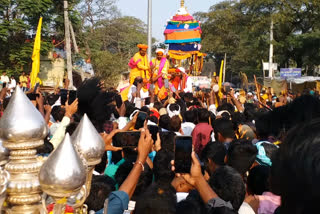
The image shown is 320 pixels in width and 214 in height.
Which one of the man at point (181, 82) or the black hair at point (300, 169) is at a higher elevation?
the black hair at point (300, 169)

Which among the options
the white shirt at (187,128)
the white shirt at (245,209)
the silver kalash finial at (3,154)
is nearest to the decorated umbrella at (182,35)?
the white shirt at (187,128)

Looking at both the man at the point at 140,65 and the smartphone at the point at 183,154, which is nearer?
the smartphone at the point at 183,154

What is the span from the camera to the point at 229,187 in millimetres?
2549

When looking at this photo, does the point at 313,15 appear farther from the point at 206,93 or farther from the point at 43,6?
the point at 206,93

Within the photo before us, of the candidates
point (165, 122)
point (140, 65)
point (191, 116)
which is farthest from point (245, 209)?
point (140, 65)

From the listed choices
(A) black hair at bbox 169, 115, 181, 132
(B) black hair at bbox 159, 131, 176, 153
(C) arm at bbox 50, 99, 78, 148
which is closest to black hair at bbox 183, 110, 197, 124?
(A) black hair at bbox 169, 115, 181, 132

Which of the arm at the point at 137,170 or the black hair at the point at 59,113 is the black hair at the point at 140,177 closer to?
the arm at the point at 137,170

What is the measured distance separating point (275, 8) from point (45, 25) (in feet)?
47.2

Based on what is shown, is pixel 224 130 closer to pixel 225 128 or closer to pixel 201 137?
pixel 225 128

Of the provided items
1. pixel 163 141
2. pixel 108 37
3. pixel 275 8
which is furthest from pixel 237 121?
pixel 108 37

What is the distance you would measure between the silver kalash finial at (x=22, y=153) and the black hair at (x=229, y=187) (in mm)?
1369

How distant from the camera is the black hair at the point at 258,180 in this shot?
3010 millimetres

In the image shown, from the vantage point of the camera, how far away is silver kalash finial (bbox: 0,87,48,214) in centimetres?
141

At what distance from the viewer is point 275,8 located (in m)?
26.6
